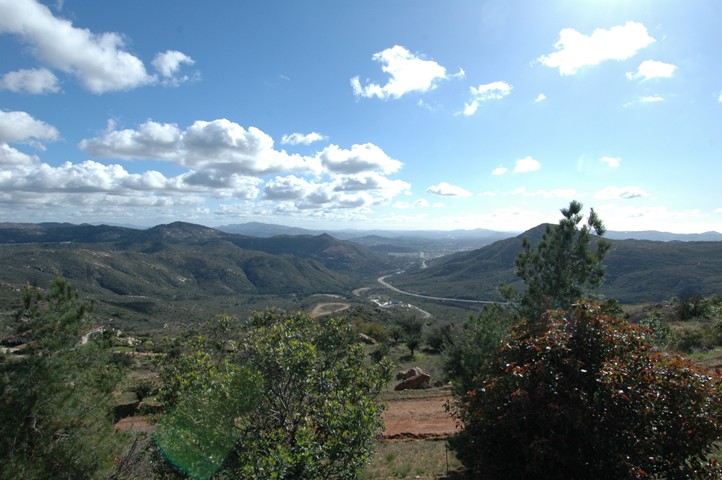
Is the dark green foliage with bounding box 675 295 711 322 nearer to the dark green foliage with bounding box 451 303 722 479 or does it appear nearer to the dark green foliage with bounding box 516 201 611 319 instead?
the dark green foliage with bounding box 516 201 611 319

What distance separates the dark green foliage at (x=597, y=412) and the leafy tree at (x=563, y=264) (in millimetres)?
8274

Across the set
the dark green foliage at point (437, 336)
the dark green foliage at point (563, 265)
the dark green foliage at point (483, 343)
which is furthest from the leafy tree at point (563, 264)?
the dark green foliage at point (437, 336)

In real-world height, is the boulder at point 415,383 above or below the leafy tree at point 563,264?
below

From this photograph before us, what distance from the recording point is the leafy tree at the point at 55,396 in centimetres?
1012

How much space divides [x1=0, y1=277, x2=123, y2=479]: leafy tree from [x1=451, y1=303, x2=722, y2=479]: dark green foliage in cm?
1106

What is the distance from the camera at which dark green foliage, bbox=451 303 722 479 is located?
509 cm

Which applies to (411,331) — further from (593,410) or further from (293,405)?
(593,410)

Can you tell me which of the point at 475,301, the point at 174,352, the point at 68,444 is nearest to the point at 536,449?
the point at 68,444

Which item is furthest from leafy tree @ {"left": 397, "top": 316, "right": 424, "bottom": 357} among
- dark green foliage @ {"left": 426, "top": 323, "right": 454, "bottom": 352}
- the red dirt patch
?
the red dirt patch

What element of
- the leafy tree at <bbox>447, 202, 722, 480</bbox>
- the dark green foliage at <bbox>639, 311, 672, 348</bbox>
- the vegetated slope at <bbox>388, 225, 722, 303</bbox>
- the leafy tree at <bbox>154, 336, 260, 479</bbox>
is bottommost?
the vegetated slope at <bbox>388, 225, 722, 303</bbox>

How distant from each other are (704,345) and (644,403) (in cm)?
2858

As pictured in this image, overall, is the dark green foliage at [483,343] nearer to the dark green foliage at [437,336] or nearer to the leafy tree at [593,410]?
the leafy tree at [593,410]

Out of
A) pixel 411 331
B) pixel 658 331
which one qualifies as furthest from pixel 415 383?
pixel 411 331

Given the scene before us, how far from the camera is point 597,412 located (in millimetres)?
5223
